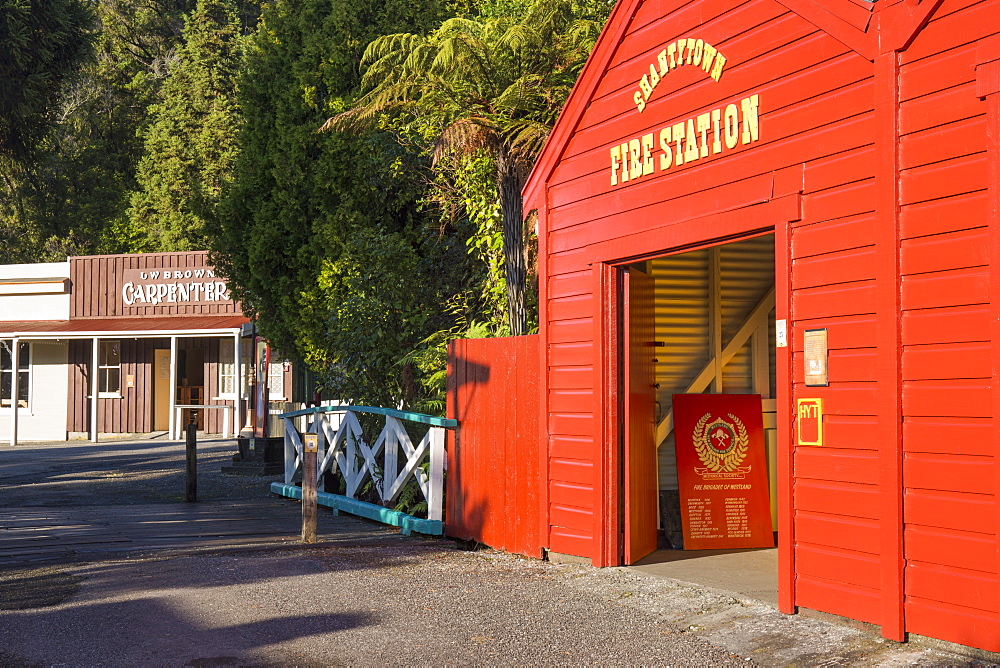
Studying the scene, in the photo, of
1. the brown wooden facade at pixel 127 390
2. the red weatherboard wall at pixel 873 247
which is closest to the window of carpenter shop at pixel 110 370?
the brown wooden facade at pixel 127 390

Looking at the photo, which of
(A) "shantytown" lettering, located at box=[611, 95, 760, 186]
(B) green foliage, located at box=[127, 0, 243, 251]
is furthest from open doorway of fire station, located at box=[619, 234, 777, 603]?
(B) green foliage, located at box=[127, 0, 243, 251]

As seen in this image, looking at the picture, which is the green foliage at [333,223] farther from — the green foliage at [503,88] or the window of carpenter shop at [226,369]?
the window of carpenter shop at [226,369]

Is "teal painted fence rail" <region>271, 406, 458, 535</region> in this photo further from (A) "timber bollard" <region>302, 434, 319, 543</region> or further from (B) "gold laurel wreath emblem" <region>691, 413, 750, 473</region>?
(B) "gold laurel wreath emblem" <region>691, 413, 750, 473</region>

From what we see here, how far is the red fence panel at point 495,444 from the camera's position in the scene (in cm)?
928

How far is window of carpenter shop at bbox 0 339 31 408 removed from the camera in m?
30.2

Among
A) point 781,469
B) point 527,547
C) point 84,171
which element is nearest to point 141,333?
point 84,171

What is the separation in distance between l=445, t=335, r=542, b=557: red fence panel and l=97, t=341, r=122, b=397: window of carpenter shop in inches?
857

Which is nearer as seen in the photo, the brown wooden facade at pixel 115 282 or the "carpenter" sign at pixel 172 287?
the "carpenter" sign at pixel 172 287

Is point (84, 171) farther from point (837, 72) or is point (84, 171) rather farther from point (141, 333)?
point (837, 72)

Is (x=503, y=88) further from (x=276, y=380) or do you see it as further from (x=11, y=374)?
(x=11, y=374)

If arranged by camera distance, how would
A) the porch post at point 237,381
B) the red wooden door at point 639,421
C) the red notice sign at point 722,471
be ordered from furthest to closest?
the porch post at point 237,381 → the red notice sign at point 722,471 → the red wooden door at point 639,421

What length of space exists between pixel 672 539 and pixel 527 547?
1.22 metres

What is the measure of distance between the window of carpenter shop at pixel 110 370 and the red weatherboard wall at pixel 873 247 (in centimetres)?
2429

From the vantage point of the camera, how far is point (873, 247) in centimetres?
607
